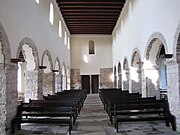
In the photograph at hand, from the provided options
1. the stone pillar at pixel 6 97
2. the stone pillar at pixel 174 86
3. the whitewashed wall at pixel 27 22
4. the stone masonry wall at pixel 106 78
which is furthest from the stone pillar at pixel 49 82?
the stone masonry wall at pixel 106 78

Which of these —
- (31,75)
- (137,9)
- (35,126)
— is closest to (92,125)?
(35,126)

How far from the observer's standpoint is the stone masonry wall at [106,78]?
24.9m

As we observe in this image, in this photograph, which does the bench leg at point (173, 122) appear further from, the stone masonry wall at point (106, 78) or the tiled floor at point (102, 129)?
the stone masonry wall at point (106, 78)

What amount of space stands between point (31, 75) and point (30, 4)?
2805 mm

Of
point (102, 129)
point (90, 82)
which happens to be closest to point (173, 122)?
point (102, 129)

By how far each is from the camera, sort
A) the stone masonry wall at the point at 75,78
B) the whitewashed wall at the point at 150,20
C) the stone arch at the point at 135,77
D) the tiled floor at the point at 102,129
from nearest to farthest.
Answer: the tiled floor at the point at 102,129
the whitewashed wall at the point at 150,20
the stone arch at the point at 135,77
the stone masonry wall at the point at 75,78

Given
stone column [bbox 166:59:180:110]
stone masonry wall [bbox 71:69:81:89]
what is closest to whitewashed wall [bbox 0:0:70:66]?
stone column [bbox 166:59:180:110]

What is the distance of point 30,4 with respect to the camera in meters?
9.16

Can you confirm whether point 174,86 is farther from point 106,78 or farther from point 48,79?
point 106,78

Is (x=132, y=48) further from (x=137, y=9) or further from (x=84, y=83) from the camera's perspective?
(x=84, y=83)

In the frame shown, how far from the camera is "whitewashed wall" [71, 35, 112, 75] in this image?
25.1m

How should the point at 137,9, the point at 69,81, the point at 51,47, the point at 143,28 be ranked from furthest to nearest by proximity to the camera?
1. the point at 69,81
2. the point at 51,47
3. the point at 137,9
4. the point at 143,28

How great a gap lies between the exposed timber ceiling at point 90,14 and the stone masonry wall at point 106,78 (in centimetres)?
419

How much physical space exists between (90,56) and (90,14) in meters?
8.22
